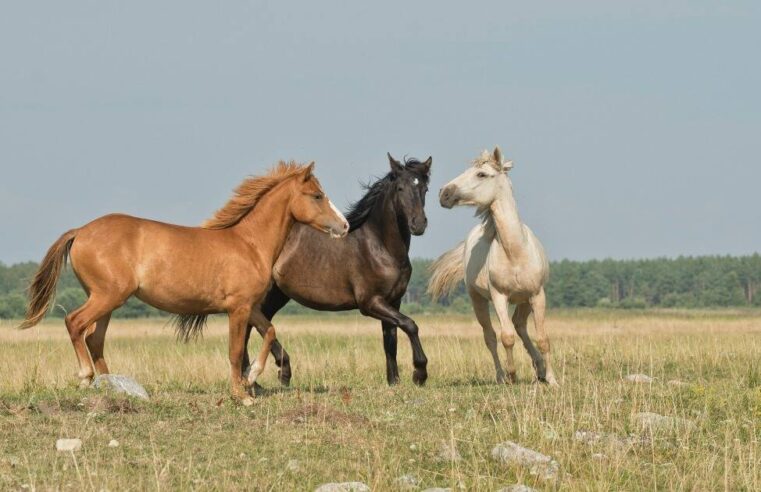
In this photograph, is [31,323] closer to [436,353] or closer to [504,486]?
[504,486]

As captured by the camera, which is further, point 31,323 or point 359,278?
point 359,278

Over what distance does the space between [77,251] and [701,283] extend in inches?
5956

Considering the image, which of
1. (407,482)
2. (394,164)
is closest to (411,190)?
(394,164)

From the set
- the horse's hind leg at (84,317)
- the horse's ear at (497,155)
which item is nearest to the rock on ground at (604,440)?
the horse's hind leg at (84,317)

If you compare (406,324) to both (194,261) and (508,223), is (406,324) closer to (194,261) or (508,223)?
(508,223)

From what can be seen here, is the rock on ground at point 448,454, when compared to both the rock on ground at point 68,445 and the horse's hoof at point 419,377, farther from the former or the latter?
the horse's hoof at point 419,377

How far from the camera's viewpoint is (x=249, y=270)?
37.4 feet

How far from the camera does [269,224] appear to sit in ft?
38.8

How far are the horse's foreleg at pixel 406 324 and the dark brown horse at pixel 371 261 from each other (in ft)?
0.04

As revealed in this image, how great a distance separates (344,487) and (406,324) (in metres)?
6.01

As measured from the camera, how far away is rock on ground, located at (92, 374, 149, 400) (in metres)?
10.8

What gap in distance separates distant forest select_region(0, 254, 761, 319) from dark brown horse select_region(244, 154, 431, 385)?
102 meters

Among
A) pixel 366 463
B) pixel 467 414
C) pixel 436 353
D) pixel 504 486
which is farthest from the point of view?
pixel 436 353

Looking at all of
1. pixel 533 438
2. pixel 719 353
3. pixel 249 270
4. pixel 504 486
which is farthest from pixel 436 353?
pixel 504 486
